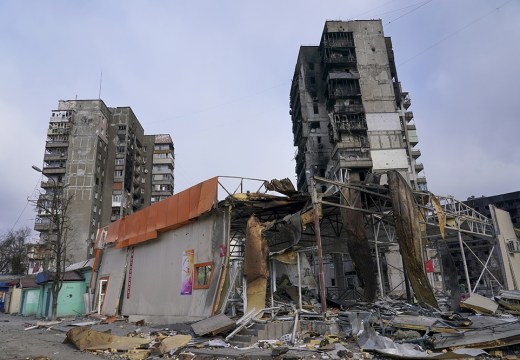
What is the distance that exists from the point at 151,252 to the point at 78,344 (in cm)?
801

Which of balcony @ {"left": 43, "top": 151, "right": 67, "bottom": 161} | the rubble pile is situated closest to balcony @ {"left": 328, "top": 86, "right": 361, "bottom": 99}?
the rubble pile

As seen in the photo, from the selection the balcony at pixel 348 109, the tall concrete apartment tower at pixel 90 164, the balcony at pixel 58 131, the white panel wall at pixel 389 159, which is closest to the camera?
the white panel wall at pixel 389 159

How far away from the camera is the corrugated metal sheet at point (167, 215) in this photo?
14.9m

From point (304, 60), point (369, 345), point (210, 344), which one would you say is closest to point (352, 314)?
point (369, 345)

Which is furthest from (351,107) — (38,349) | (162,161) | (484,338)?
(38,349)

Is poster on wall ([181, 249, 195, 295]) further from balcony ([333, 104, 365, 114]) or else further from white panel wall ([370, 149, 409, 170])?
balcony ([333, 104, 365, 114])

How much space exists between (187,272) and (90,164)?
5357 cm

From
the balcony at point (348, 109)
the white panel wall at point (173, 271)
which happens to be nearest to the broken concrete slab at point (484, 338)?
the white panel wall at point (173, 271)

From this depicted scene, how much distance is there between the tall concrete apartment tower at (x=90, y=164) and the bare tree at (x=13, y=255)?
3.22 meters

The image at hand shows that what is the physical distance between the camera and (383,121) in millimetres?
51031

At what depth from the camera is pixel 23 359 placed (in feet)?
29.6

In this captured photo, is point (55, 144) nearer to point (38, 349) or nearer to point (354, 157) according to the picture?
point (354, 157)

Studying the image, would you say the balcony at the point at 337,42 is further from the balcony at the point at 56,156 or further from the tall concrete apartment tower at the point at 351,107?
the balcony at the point at 56,156

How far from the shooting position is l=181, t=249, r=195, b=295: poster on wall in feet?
50.3
